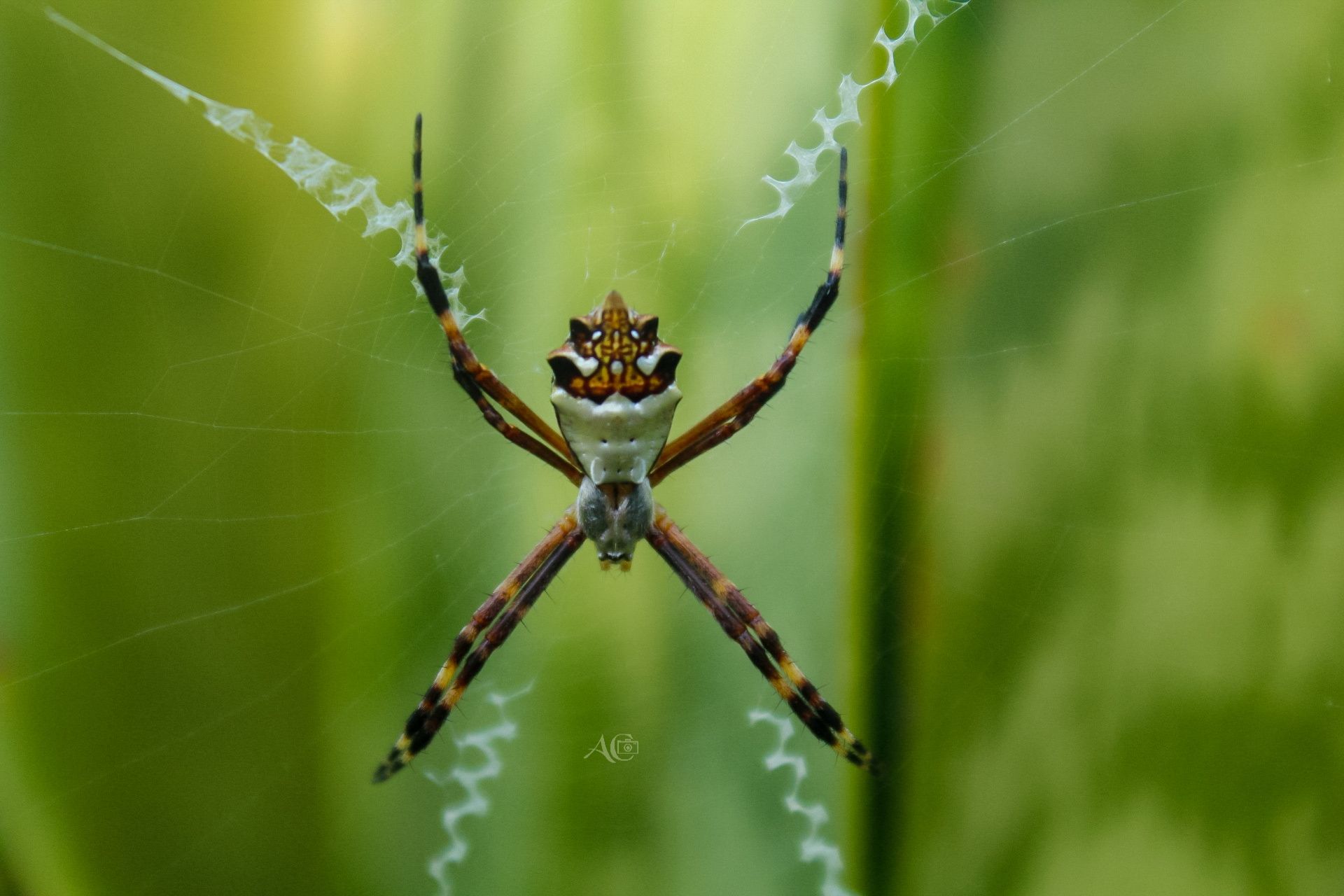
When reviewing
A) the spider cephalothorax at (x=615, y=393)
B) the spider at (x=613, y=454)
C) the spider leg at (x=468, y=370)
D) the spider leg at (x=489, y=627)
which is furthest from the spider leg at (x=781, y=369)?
the spider leg at (x=489, y=627)

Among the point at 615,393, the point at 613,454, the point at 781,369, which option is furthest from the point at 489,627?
the point at 781,369

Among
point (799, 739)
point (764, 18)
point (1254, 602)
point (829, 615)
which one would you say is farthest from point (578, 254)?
point (1254, 602)

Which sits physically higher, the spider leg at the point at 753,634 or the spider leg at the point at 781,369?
the spider leg at the point at 781,369

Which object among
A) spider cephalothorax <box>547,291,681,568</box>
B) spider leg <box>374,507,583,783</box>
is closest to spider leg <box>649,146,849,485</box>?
spider cephalothorax <box>547,291,681,568</box>

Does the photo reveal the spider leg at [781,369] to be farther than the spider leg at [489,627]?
No

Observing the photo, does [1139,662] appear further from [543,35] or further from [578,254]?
[543,35]

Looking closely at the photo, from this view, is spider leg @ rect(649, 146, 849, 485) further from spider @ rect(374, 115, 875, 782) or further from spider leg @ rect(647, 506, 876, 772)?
spider leg @ rect(647, 506, 876, 772)

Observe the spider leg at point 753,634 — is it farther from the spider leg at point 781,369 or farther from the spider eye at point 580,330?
the spider eye at point 580,330

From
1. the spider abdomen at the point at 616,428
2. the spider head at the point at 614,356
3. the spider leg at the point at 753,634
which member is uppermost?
the spider head at the point at 614,356
